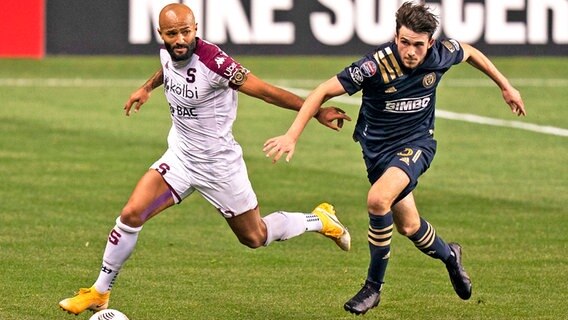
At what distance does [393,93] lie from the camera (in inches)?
407

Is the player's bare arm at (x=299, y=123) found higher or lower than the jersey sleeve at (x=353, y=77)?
lower

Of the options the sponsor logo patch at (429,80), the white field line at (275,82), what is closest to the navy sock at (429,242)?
the sponsor logo patch at (429,80)

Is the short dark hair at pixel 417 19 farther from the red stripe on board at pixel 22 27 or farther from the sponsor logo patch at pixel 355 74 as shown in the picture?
the red stripe on board at pixel 22 27

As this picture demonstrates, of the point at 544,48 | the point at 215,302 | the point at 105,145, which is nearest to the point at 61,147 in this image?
the point at 105,145

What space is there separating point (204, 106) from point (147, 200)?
766 millimetres

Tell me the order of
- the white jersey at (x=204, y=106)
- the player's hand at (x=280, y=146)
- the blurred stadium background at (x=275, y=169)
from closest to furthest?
the player's hand at (x=280, y=146) → the white jersey at (x=204, y=106) → the blurred stadium background at (x=275, y=169)

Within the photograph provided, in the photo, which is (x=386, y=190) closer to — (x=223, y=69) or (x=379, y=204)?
(x=379, y=204)

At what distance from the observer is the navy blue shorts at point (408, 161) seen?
10352mm

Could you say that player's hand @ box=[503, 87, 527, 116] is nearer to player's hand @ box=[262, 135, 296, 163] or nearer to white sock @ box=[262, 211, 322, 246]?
white sock @ box=[262, 211, 322, 246]

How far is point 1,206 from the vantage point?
49.1 feet

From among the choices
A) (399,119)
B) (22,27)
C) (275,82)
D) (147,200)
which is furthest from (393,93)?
(22,27)

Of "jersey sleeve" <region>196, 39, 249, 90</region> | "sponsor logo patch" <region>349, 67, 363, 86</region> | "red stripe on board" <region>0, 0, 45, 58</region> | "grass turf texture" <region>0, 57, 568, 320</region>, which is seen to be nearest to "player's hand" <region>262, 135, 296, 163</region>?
"jersey sleeve" <region>196, 39, 249, 90</region>

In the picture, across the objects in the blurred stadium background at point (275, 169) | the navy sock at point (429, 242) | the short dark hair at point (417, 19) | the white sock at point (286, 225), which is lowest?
the blurred stadium background at point (275, 169)

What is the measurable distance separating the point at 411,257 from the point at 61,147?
26.2ft
